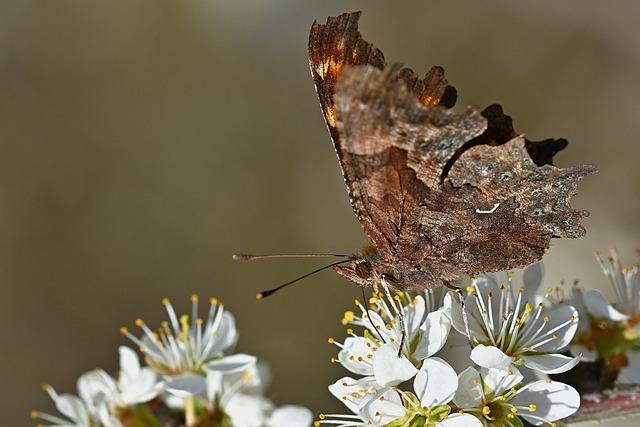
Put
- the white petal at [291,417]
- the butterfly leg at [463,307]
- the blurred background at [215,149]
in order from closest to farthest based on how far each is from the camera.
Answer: the butterfly leg at [463,307] → the white petal at [291,417] → the blurred background at [215,149]

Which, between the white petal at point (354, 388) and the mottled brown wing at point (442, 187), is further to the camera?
the white petal at point (354, 388)

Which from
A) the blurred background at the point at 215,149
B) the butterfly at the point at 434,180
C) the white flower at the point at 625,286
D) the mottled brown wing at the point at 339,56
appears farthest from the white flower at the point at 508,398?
the blurred background at the point at 215,149

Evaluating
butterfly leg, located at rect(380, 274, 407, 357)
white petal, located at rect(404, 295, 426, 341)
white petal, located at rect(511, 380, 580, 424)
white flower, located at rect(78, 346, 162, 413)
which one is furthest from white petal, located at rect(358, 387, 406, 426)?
white flower, located at rect(78, 346, 162, 413)

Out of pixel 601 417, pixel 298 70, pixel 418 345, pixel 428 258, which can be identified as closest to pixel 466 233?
pixel 428 258

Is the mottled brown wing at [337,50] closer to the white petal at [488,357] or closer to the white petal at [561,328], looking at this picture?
the white petal at [488,357]

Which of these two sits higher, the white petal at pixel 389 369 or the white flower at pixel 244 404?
the white petal at pixel 389 369

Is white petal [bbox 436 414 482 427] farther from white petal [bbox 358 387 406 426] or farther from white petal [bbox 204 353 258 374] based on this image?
white petal [bbox 204 353 258 374]

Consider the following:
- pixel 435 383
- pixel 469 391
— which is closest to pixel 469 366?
pixel 469 391

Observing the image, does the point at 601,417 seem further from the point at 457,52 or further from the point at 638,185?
the point at 457,52

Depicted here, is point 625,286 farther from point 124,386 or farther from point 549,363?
point 124,386
